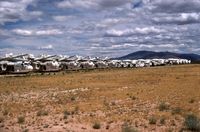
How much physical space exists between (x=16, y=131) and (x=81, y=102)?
12239 mm

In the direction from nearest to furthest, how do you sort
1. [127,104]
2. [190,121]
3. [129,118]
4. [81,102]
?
[190,121], [129,118], [127,104], [81,102]

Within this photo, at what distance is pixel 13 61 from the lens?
362 feet

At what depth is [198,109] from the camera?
2712 centimetres

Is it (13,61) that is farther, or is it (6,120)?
(13,61)

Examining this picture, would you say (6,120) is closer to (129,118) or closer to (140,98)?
(129,118)

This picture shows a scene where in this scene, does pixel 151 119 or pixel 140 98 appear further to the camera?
pixel 140 98

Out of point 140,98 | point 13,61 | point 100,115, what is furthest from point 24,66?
point 100,115

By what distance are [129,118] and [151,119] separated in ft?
6.20

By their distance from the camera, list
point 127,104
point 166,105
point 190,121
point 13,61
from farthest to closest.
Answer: point 13,61 < point 127,104 < point 166,105 < point 190,121

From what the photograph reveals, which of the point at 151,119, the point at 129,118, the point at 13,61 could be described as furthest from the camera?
the point at 13,61

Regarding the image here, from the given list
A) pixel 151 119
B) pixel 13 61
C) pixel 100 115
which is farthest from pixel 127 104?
pixel 13 61

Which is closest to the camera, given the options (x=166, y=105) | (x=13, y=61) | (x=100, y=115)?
(x=100, y=115)

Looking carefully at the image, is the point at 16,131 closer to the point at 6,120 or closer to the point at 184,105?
the point at 6,120

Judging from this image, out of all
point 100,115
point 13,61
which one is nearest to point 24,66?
point 13,61
